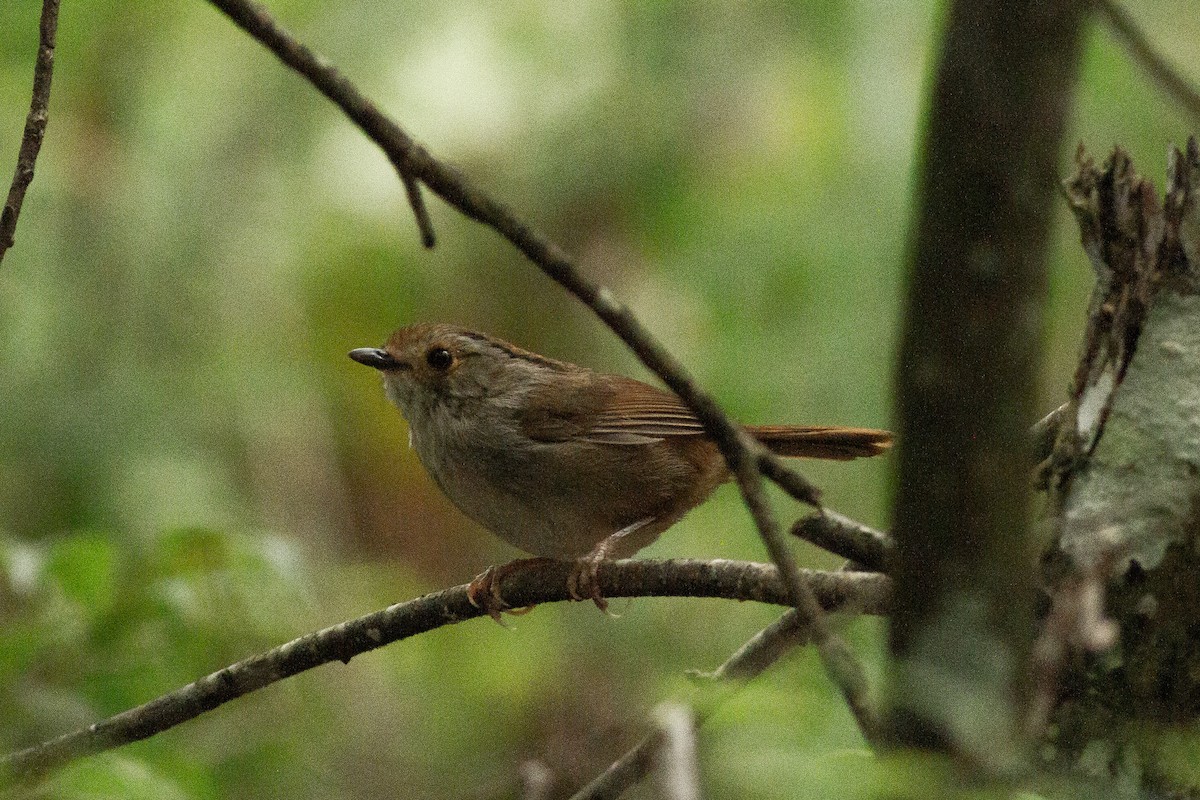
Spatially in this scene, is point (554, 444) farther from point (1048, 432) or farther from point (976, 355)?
point (976, 355)

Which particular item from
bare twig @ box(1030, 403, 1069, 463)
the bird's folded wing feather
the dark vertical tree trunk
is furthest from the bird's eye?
the dark vertical tree trunk

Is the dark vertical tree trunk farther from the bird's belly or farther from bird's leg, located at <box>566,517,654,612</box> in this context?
the bird's belly

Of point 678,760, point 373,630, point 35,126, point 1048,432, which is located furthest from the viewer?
point 373,630

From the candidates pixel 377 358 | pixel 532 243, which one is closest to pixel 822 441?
pixel 377 358

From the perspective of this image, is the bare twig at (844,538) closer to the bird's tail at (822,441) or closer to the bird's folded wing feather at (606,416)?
the bird's tail at (822,441)

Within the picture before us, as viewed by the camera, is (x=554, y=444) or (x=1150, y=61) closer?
(x=1150, y=61)

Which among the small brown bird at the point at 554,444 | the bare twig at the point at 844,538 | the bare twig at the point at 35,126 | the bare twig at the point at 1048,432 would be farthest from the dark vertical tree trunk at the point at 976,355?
the small brown bird at the point at 554,444
